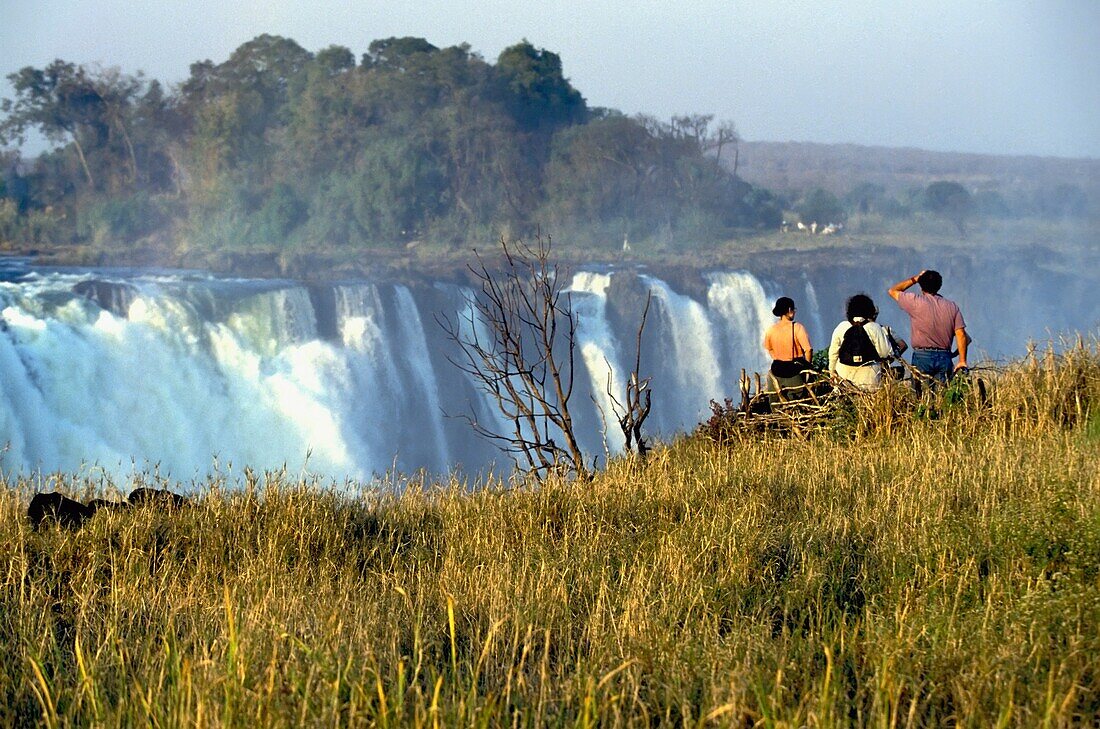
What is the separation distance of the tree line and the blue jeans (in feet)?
130

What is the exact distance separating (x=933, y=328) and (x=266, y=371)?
20155 millimetres

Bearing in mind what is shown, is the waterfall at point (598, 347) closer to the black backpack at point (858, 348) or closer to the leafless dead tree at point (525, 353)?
the leafless dead tree at point (525, 353)

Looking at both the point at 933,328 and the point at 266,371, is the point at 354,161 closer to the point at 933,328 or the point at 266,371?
the point at 266,371

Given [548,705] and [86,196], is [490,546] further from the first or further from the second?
[86,196]

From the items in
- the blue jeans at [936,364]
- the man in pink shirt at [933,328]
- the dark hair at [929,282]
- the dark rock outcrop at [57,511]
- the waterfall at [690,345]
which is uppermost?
the dark hair at [929,282]

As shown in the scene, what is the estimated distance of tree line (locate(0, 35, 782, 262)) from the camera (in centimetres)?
4934

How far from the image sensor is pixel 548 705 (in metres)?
3.66

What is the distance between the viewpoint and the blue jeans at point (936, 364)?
953 centimetres

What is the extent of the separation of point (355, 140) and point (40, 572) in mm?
50272

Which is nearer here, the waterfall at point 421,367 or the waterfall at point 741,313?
the waterfall at point 421,367

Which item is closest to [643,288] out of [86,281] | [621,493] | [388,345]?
[388,345]

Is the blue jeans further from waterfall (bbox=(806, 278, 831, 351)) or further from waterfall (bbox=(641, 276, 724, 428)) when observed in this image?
waterfall (bbox=(806, 278, 831, 351))

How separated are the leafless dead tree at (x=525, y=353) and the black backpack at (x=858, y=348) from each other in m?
1.94

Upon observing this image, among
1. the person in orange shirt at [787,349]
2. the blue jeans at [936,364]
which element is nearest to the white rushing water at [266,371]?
the person in orange shirt at [787,349]
